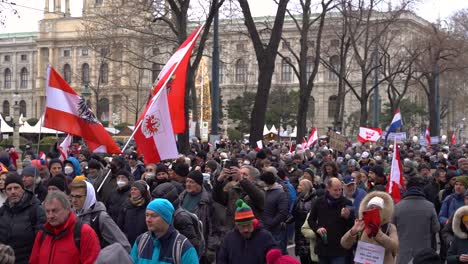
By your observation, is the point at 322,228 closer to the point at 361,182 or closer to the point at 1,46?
the point at 361,182

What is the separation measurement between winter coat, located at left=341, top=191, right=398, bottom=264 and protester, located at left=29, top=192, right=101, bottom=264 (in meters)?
2.16

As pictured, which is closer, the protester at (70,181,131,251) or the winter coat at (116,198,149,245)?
the protester at (70,181,131,251)

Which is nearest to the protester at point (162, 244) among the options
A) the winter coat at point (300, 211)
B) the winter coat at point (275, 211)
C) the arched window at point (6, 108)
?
the winter coat at point (275, 211)

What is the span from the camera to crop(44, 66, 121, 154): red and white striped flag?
31.1 ft

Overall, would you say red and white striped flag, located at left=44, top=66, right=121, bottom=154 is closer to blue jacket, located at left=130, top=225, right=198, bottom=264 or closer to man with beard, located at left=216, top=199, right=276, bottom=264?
man with beard, located at left=216, top=199, right=276, bottom=264

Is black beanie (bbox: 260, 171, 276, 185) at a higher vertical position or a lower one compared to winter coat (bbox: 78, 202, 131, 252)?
higher

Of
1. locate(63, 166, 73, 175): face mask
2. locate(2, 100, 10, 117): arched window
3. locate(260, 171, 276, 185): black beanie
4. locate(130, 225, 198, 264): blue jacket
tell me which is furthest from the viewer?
locate(2, 100, 10, 117): arched window

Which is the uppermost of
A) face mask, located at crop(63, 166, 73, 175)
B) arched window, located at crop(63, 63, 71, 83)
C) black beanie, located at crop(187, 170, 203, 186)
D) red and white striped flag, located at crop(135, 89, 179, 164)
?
arched window, located at crop(63, 63, 71, 83)

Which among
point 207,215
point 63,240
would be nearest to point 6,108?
point 207,215

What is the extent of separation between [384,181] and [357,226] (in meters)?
4.77

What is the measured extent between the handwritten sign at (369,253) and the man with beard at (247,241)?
2.66 ft

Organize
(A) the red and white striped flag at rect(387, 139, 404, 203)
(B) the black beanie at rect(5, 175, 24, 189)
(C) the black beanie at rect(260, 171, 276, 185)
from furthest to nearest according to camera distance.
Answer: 1. (A) the red and white striped flag at rect(387, 139, 404, 203)
2. (C) the black beanie at rect(260, 171, 276, 185)
3. (B) the black beanie at rect(5, 175, 24, 189)

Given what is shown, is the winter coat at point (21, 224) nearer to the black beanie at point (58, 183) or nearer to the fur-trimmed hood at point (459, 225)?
the black beanie at point (58, 183)

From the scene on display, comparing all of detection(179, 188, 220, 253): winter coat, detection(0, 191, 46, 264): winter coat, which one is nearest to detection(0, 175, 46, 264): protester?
detection(0, 191, 46, 264): winter coat
